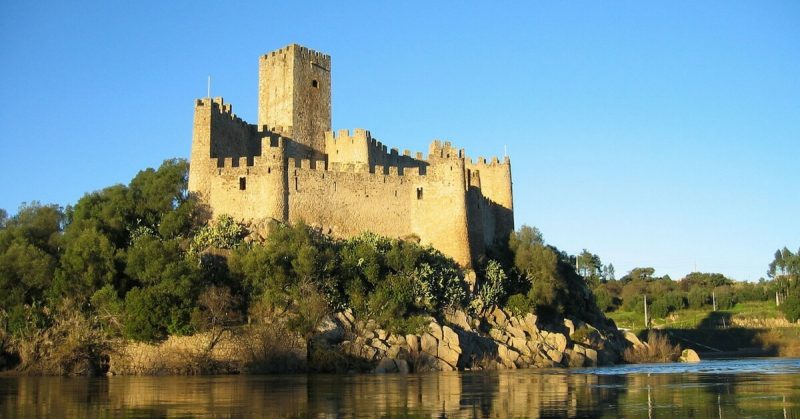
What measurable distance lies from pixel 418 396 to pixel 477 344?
19333mm

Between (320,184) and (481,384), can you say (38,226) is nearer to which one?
(320,184)

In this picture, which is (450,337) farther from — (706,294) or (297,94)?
(706,294)

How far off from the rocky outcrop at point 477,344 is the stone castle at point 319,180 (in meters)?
4.81

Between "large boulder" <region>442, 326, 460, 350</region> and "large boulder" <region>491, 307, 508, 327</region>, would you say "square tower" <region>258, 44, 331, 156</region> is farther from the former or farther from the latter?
"large boulder" <region>442, 326, 460, 350</region>

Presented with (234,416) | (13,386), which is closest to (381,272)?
(13,386)

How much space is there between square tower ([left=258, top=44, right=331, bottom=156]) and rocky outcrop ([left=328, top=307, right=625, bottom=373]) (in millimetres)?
16723

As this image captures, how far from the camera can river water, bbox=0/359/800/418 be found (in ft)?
68.0

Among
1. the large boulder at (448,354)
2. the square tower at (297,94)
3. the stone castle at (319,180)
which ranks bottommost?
the large boulder at (448,354)

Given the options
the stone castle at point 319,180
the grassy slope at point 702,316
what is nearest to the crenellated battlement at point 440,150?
the stone castle at point 319,180

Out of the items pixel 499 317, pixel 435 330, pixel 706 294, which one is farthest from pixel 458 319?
pixel 706 294

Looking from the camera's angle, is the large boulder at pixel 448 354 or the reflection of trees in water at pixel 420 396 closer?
the reflection of trees in water at pixel 420 396

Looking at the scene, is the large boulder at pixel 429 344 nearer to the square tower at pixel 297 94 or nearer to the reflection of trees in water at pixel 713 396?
the reflection of trees in water at pixel 713 396

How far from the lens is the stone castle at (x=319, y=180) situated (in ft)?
160

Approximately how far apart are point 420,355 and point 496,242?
17321 mm
